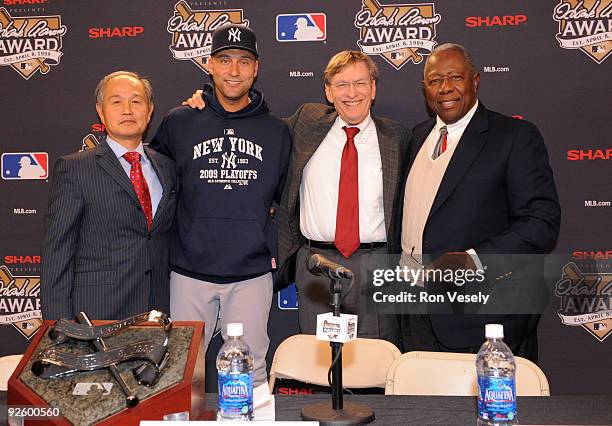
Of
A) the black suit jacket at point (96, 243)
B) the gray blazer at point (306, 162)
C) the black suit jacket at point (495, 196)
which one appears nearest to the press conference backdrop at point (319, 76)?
the gray blazer at point (306, 162)

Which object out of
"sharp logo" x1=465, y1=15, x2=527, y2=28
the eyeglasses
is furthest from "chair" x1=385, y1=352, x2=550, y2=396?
"sharp logo" x1=465, y1=15, x2=527, y2=28

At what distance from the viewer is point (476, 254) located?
3166 mm

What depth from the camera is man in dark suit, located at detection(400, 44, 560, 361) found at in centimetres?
310

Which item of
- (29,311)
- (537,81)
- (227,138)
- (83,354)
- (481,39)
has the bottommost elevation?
(29,311)

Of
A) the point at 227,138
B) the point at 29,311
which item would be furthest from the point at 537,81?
the point at 29,311

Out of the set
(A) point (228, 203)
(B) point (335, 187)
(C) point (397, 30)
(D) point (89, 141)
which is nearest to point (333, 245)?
(B) point (335, 187)

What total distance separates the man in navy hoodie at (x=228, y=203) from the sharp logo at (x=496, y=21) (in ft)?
4.33

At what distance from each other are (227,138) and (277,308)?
1.19 meters

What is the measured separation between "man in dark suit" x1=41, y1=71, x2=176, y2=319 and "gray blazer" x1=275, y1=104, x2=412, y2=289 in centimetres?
65

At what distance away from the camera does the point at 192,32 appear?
13.1 ft

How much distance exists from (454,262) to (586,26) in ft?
5.43

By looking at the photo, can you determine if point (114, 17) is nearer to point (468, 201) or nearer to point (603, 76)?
point (468, 201)

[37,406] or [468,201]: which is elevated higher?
[468,201]

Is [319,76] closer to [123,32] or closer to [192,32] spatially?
[192,32]
